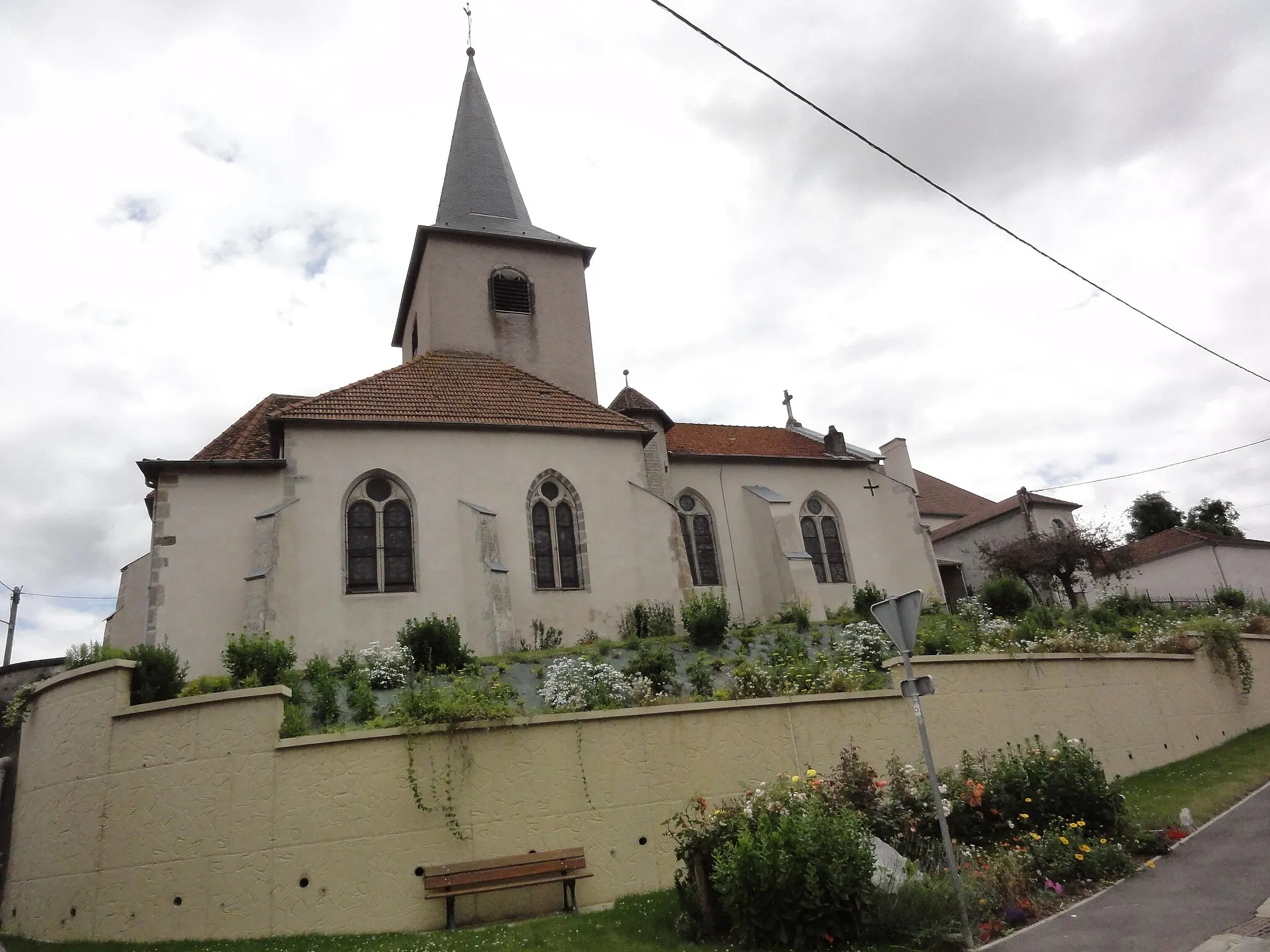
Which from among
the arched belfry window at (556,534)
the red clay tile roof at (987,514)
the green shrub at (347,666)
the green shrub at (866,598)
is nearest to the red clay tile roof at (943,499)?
the red clay tile roof at (987,514)

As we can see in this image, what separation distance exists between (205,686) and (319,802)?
343 cm

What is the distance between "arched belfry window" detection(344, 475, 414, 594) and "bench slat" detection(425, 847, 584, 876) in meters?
9.72

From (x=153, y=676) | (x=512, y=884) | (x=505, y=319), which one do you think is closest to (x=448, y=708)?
(x=512, y=884)

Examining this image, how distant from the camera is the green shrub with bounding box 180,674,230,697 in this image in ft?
34.8

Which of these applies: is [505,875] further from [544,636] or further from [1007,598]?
[1007,598]

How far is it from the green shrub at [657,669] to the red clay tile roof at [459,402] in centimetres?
793

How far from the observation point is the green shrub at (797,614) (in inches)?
716

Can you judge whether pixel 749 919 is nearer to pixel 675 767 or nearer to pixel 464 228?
pixel 675 767

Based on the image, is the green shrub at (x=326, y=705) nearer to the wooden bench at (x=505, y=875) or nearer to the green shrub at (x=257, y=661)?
the green shrub at (x=257, y=661)

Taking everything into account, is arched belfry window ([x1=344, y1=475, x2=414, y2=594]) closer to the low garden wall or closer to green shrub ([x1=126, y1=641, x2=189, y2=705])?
green shrub ([x1=126, y1=641, x2=189, y2=705])

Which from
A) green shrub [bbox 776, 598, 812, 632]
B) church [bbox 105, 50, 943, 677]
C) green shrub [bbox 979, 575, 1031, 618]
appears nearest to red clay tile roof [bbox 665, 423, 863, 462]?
church [bbox 105, 50, 943, 677]

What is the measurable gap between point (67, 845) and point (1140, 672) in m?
15.7

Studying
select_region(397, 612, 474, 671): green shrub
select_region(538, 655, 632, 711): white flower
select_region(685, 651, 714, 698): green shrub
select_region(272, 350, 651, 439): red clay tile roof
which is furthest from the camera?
select_region(272, 350, 651, 439): red clay tile roof

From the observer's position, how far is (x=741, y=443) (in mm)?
28156
